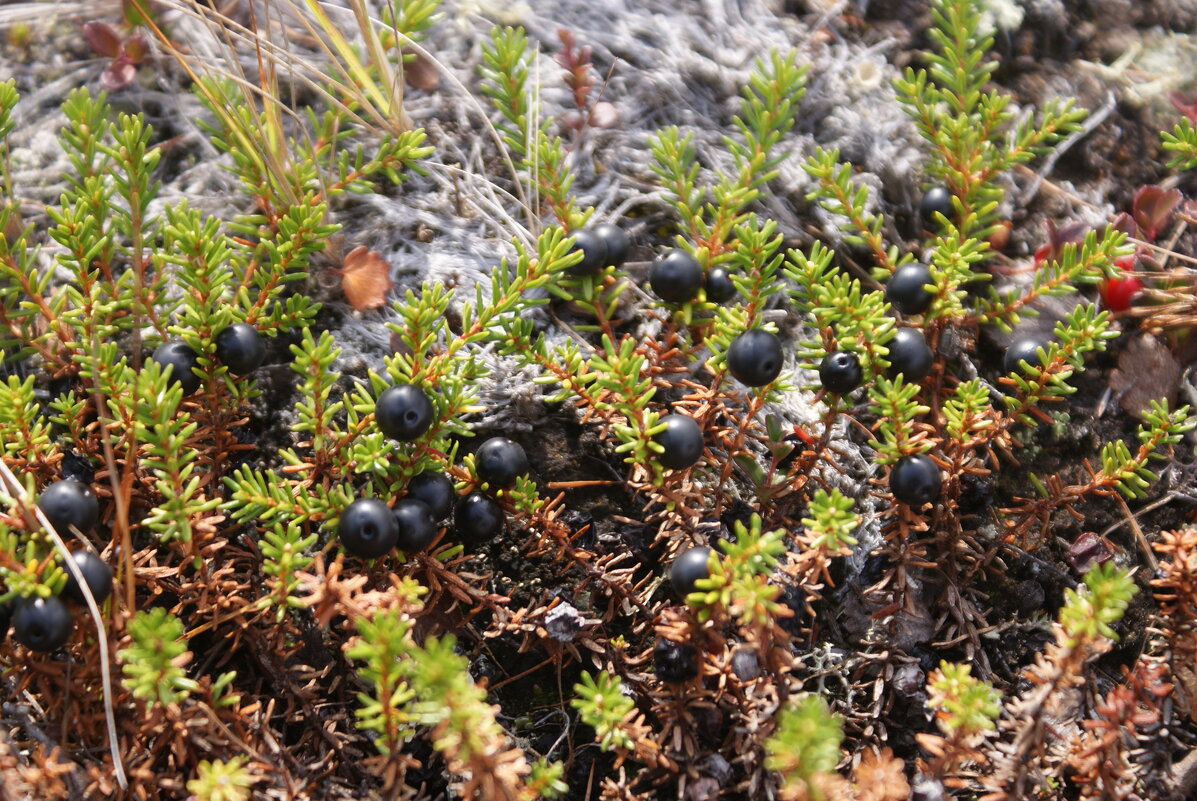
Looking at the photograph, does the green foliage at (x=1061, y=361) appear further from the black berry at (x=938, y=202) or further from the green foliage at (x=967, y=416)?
the black berry at (x=938, y=202)

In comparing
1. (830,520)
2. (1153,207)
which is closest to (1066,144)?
(1153,207)

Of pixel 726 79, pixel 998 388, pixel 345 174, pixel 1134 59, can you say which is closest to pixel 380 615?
pixel 345 174

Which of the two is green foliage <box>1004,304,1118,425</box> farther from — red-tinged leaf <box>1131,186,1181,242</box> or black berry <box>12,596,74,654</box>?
black berry <box>12,596,74,654</box>

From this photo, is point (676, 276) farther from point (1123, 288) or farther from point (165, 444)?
point (1123, 288)

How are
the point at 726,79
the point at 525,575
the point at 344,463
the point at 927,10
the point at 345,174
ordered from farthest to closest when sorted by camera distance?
1. the point at 927,10
2. the point at 726,79
3. the point at 345,174
4. the point at 525,575
5. the point at 344,463

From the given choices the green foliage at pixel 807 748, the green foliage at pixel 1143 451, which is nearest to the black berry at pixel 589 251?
the green foliage at pixel 807 748

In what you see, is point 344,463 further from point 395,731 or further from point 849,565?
point 849,565
